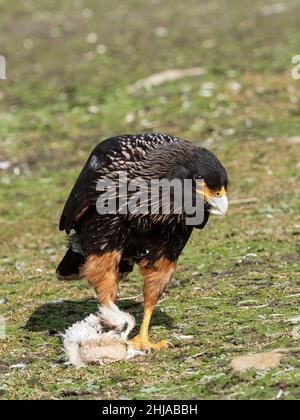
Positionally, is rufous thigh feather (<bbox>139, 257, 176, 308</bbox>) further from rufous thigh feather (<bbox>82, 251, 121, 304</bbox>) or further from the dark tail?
the dark tail

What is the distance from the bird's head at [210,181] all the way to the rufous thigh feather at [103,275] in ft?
3.29

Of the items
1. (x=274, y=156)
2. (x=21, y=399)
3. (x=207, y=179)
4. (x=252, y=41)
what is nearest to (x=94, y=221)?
(x=207, y=179)

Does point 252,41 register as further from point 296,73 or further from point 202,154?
point 202,154

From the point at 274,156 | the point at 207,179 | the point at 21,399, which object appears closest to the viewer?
the point at 21,399

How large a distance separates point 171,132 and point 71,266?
9.14m

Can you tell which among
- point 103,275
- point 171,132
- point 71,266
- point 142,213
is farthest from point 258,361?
point 171,132

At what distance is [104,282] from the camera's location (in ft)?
26.3

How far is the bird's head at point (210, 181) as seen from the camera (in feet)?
24.6

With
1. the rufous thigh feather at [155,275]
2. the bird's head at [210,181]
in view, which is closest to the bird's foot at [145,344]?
the rufous thigh feather at [155,275]

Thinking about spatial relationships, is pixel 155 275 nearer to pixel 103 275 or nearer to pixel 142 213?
pixel 103 275

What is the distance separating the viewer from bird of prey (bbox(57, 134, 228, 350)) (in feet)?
24.9

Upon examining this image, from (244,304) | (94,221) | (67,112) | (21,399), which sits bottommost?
(67,112)

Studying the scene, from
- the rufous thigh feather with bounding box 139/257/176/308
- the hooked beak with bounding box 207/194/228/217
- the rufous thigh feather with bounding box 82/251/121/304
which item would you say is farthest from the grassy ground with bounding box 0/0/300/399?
the hooked beak with bounding box 207/194/228/217

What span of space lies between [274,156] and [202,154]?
8164 mm
